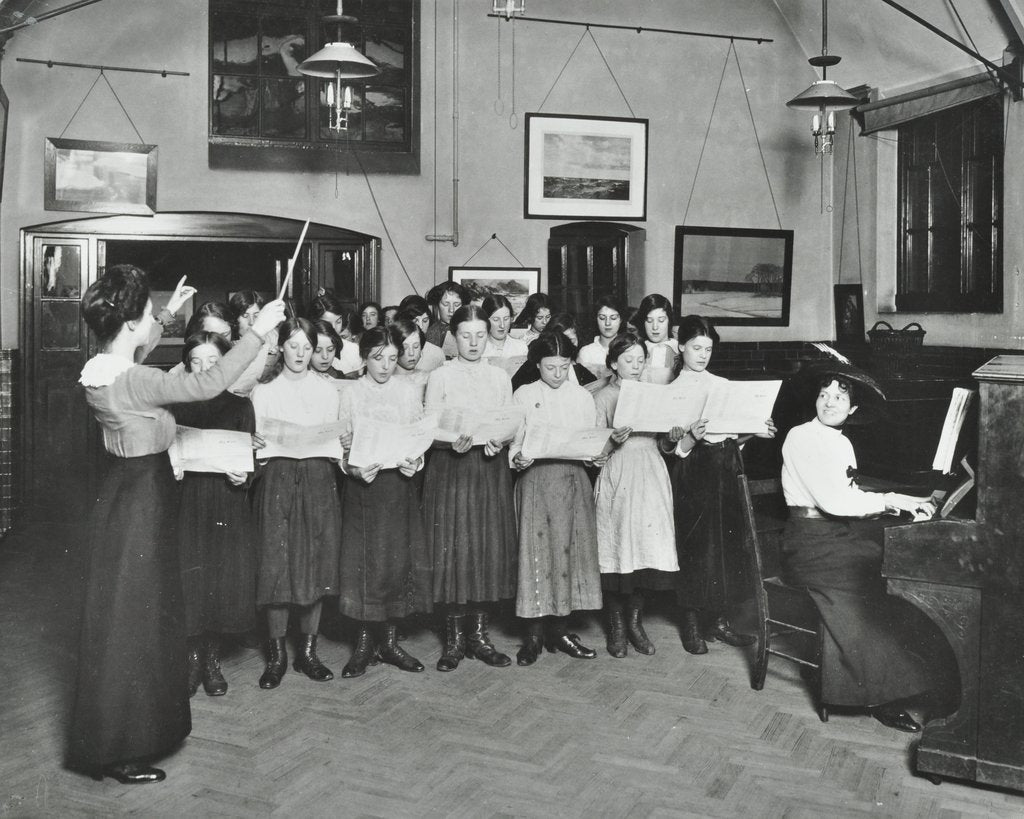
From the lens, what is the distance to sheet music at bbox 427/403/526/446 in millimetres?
4082

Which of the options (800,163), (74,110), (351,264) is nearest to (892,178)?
(800,163)

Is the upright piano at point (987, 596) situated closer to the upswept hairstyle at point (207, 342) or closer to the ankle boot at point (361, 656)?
the ankle boot at point (361, 656)

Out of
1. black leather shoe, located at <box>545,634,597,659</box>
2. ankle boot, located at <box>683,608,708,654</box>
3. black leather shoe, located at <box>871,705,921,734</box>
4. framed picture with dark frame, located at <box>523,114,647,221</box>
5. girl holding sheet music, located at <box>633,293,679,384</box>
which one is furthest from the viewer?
framed picture with dark frame, located at <box>523,114,647,221</box>

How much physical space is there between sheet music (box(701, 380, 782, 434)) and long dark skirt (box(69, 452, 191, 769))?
91.3 inches

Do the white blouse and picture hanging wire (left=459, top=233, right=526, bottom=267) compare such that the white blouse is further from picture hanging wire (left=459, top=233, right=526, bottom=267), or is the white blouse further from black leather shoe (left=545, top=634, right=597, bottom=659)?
picture hanging wire (left=459, top=233, right=526, bottom=267)

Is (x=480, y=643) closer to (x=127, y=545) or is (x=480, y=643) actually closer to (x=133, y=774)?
(x=133, y=774)

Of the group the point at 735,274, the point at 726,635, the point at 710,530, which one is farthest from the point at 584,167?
the point at 726,635

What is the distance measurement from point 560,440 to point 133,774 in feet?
6.58

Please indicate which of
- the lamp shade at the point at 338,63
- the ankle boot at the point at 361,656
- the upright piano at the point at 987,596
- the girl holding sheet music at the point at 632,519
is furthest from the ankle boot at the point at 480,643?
→ the lamp shade at the point at 338,63

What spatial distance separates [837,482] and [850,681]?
74 cm

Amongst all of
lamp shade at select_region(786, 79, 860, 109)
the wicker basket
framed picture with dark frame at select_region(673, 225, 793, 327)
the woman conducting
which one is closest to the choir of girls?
the woman conducting

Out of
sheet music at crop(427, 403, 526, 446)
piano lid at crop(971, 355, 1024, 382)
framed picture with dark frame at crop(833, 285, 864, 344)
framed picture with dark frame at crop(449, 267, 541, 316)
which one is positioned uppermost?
framed picture with dark frame at crop(449, 267, 541, 316)

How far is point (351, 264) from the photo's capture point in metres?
8.01

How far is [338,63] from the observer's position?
17.5 ft
